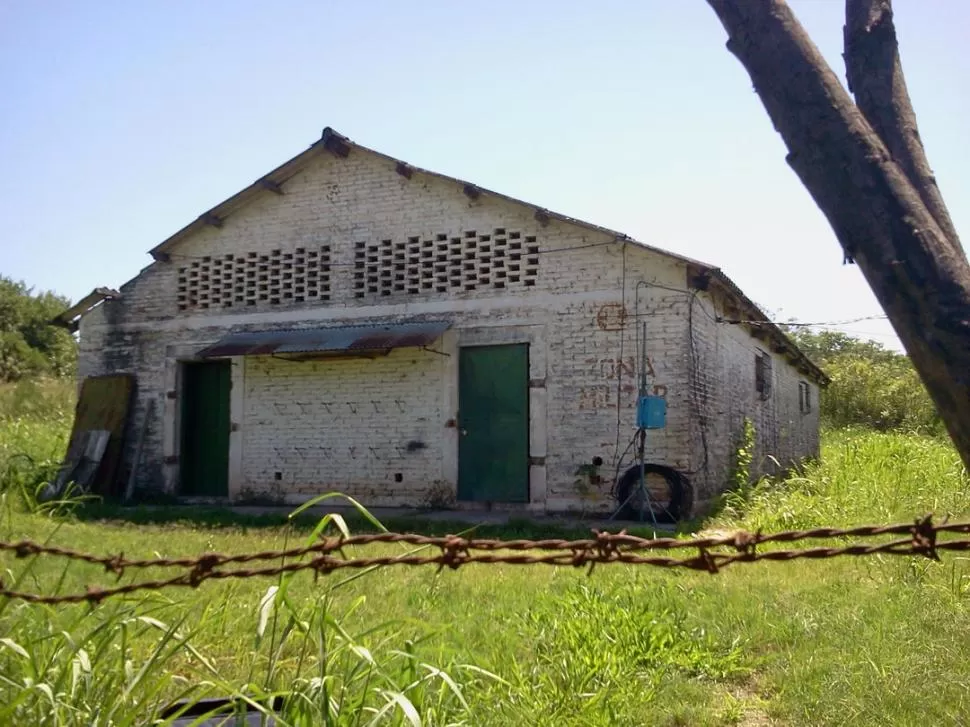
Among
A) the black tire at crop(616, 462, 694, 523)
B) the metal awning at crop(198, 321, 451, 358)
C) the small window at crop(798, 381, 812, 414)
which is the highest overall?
the metal awning at crop(198, 321, 451, 358)

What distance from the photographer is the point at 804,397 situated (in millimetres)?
22516

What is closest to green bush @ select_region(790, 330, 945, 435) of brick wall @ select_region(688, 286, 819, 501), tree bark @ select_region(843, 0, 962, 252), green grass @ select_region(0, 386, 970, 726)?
brick wall @ select_region(688, 286, 819, 501)

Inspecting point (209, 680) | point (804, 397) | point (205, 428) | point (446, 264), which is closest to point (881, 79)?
point (209, 680)

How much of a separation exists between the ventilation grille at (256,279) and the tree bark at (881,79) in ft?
38.2

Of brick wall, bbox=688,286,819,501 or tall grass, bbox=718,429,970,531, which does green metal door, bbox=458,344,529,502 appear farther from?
tall grass, bbox=718,429,970,531

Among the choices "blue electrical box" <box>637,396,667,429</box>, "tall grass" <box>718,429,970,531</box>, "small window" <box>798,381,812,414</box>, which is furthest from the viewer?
"small window" <box>798,381,812,414</box>

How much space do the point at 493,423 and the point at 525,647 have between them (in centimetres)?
784

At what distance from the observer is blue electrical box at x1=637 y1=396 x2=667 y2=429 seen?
1098cm

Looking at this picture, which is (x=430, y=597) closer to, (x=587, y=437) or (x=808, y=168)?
(x=808, y=168)

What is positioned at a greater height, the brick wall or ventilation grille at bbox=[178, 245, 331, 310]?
ventilation grille at bbox=[178, 245, 331, 310]

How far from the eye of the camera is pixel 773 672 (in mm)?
4461

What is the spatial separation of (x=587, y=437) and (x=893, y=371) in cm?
2822

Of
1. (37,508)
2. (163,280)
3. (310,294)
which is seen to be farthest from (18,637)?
(163,280)

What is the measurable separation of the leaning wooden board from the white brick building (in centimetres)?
23
